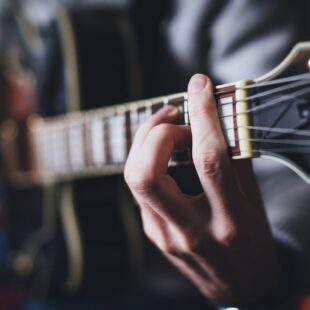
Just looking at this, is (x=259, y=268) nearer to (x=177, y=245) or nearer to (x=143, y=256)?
(x=177, y=245)

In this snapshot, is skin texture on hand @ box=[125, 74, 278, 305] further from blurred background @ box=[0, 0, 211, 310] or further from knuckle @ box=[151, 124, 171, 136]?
blurred background @ box=[0, 0, 211, 310]

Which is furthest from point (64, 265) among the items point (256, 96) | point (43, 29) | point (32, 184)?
Answer: point (256, 96)

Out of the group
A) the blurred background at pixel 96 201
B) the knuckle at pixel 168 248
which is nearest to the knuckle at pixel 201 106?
the knuckle at pixel 168 248

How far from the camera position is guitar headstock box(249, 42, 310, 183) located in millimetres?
269

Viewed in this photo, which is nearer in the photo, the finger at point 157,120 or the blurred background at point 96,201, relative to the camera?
the finger at point 157,120

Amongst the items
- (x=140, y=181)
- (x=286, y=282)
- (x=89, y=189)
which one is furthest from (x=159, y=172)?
(x=89, y=189)

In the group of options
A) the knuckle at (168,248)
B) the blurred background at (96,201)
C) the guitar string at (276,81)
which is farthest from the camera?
the blurred background at (96,201)

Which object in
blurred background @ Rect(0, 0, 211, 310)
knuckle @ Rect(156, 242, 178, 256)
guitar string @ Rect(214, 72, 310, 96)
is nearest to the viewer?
guitar string @ Rect(214, 72, 310, 96)

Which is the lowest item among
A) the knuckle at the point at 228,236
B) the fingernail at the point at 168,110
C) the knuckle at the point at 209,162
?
the knuckle at the point at 228,236

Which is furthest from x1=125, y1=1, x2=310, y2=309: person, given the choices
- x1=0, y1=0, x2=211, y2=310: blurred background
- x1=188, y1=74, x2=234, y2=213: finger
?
x1=0, y1=0, x2=211, y2=310: blurred background

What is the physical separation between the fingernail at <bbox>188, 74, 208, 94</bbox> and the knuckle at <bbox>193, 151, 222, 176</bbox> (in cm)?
4

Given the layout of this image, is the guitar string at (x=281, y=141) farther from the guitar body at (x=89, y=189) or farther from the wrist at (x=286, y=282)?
the guitar body at (x=89, y=189)

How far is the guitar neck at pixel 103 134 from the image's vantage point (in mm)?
290

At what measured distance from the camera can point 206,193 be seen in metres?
0.32
